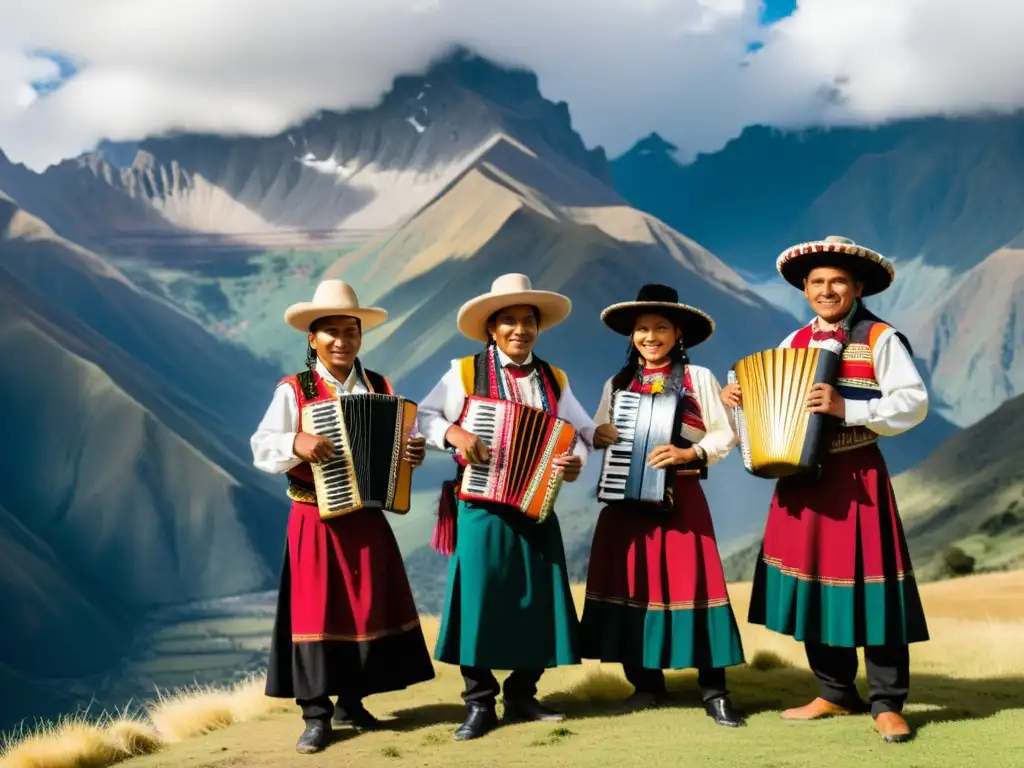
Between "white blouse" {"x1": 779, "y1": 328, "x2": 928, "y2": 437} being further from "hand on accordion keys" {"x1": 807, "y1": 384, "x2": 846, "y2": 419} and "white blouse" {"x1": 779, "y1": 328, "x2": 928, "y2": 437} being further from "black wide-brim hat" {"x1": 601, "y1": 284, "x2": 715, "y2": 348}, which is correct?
"black wide-brim hat" {"x1": 601, "y1": 284, "x2": 715, "y2": 348}

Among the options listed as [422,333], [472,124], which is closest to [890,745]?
[422,333]

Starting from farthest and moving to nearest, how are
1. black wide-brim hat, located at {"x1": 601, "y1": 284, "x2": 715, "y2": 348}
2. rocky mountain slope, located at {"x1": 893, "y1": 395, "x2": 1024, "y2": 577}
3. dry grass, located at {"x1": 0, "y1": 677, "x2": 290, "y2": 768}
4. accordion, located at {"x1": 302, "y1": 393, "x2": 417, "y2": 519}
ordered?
1. rocky mountain slope, located at {"x1": 893, "y1": 395, "x2": 1024, "y2": 577}
2. dry grass, located at {"x1": 0, "y1": 677, "x2": 290, "y2": 768}
3. black wide-brim hat, located at {"x1": 601, "y1": 284, "x2": 715, "y2": 348}
4. accordion, located at {"x1": 302, "y1": 393, "x2": 417, "y2": 519}

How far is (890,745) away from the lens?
505 centimetres

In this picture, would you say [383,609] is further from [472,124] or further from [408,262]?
[472,124]

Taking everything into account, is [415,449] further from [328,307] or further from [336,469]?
[328,307]

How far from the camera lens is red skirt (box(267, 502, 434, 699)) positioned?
541 cm

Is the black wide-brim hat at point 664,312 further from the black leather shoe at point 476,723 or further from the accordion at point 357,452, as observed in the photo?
the black leather shoe at point 476,723

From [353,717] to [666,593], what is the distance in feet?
5.50

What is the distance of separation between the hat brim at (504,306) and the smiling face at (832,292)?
116cm

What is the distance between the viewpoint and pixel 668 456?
5359 millimetres

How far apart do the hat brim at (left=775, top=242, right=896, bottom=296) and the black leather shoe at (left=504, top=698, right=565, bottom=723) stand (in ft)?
7.87

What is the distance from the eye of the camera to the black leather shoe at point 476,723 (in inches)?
210

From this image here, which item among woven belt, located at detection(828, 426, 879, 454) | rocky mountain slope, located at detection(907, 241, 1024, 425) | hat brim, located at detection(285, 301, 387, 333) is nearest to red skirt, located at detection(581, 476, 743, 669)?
woven belt, located at detection(828, 426, 879, 454)

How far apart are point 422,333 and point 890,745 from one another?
1361 inches
